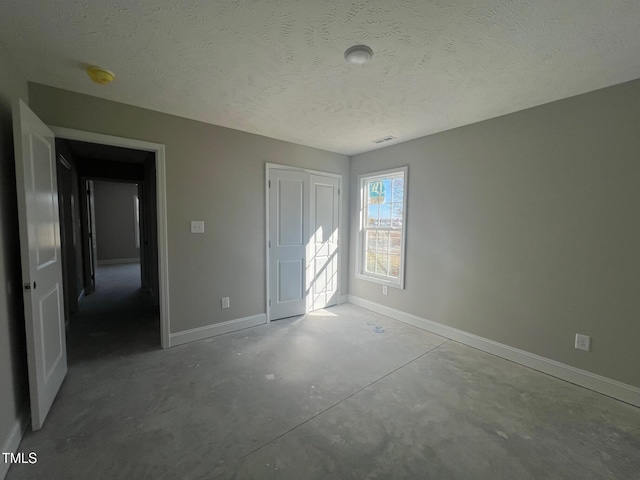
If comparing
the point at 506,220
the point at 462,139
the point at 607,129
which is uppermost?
the point at 462,139

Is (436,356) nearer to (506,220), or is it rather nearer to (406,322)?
(406,322)

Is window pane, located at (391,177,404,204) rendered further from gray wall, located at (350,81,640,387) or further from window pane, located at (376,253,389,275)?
window pane, located at (376,253,389,275)

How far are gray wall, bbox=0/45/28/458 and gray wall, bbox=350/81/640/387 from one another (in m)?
3.65

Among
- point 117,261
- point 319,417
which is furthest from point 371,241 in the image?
point 117,261

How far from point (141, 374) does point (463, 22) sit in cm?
343

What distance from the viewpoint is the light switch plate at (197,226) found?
2961 millimetres

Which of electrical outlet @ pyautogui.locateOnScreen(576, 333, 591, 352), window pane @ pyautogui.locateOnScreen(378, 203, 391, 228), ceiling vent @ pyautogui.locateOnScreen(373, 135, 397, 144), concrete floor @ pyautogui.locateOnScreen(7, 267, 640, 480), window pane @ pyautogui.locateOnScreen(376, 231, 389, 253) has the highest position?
ceiling vent @ pyautogui.locateOnScreen(373, 135, 397, 144)

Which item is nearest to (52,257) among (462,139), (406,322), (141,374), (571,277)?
(141,374)

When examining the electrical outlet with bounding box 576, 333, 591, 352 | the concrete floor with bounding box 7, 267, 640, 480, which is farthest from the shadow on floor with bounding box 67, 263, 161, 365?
the electrical outlet with bounding box 576, 333, 591, 352

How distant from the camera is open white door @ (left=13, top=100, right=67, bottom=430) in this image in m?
1.62

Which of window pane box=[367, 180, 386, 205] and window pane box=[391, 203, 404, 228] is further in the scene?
window pane box=[367, 180, 386, 205]

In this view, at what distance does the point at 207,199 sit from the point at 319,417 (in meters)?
2.40

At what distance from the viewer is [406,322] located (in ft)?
12.0

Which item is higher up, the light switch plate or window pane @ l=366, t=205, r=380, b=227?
window pane @ l=366, t=205, r=380, b=227
